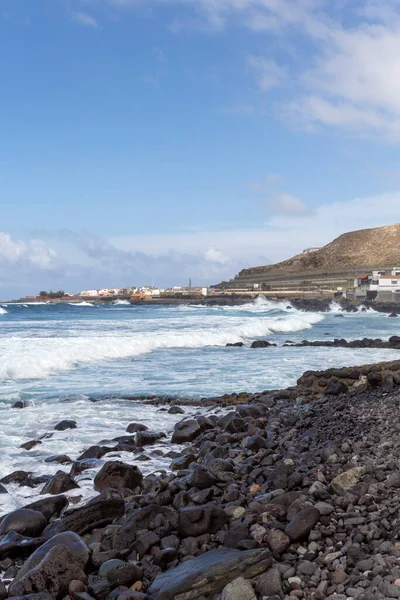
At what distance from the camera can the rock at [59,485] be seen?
5273mm

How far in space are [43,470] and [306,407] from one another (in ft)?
13.8

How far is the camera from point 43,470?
6094 mm

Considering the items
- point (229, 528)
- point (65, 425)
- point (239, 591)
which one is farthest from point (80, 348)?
point (239, 591)

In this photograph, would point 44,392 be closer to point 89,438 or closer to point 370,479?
point 89,438

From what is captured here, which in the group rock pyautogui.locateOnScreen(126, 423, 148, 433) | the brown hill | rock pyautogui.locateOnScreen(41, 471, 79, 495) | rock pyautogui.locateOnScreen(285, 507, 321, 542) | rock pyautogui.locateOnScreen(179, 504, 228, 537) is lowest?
rock pyautogui.locateOnScreen(126, 423, 148, 433)

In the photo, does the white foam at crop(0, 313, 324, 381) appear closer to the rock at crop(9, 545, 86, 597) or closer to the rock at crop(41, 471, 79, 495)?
the rock at crop(41, 471, 79, 495)

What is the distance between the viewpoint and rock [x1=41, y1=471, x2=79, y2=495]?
5.27m

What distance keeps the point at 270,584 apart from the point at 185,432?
4392mm

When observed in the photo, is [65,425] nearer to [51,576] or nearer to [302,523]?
[51,576]

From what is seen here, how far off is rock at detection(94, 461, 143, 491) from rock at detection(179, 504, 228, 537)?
1.38m

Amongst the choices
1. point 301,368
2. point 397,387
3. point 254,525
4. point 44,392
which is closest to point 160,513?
point 254,525

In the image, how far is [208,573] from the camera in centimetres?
310

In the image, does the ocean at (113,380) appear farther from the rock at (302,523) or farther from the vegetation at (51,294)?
the vegetation at (51,294)

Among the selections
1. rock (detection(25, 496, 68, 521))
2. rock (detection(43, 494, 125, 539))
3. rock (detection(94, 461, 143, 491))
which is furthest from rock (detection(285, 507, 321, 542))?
rock (detection(25, 496, 68, 521))
